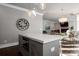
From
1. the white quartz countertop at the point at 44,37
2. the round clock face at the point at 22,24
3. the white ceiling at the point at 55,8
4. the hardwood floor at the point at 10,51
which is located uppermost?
the white ceiling at the point at 55,8

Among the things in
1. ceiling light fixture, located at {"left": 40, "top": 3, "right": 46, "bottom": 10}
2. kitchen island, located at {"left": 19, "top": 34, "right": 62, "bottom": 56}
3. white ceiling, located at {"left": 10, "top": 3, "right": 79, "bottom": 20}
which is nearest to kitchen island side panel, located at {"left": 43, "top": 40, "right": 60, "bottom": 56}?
kitchen island, located at {"left": 19, "top": 34, "right": 62, "bottom": 56}

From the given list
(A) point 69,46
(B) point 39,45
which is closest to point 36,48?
(B) point 39,45

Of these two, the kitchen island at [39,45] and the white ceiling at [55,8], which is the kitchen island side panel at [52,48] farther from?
the white ceiling at [55,8]

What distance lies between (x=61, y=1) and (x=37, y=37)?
622 mm

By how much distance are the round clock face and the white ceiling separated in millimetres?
206

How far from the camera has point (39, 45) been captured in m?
1.22

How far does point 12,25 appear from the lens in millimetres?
1260

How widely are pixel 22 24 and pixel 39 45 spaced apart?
1.32 ft

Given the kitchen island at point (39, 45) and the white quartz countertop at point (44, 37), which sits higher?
the white quartz countertop at point (44, 37)

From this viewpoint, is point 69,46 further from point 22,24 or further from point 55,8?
point 22,24

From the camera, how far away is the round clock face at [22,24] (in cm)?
127

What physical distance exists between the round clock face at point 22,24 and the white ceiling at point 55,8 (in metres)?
0.21

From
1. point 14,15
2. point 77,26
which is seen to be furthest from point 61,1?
point 14,15

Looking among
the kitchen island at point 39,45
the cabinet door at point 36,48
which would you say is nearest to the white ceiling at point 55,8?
the kitchen island at point 39,45
